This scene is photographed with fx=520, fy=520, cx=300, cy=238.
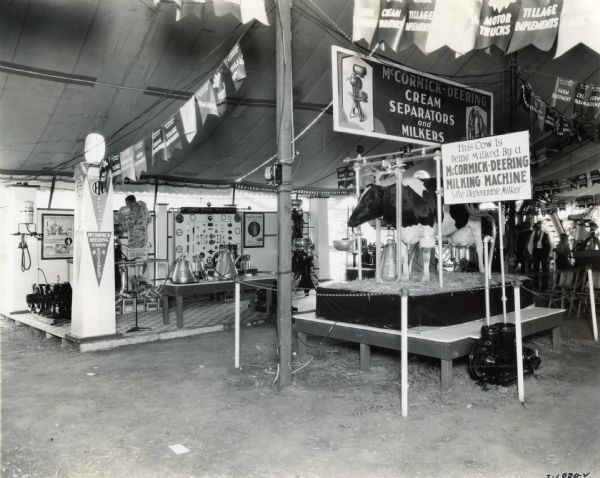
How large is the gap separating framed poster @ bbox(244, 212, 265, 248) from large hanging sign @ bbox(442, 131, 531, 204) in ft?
28.4

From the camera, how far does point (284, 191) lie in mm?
5324

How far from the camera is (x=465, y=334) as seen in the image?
5.38 m

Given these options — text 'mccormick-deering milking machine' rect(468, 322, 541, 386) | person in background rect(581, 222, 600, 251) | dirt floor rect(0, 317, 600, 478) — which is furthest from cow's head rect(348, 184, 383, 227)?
person in background rect(581, 222, 600, 251)

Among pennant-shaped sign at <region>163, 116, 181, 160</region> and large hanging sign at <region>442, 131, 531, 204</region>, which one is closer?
large hanging sign at <region>442, 131, 531, 204</region>

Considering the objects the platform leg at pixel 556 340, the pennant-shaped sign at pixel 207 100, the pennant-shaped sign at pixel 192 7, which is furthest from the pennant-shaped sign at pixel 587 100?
the pennant-shaped sign at pixel 192 7

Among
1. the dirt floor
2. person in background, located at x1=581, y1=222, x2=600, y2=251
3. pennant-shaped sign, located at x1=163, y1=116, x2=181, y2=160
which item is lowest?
the dirt floor

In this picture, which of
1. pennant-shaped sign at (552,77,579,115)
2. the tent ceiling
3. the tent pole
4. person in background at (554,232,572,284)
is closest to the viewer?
the tent pole

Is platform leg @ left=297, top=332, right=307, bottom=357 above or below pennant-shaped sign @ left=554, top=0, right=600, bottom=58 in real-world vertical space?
below

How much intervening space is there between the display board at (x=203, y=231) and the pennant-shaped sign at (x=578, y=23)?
351 inches

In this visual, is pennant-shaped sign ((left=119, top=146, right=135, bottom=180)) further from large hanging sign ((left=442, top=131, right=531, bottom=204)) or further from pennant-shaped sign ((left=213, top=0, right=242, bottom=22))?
large hanging sign ((left=442, top=131, right=531, bottom=204))

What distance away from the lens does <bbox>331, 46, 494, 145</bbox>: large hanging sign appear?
4.97 metres

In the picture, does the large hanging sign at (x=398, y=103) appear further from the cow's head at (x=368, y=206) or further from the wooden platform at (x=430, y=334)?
the wooden platform at (x=430, y=334)

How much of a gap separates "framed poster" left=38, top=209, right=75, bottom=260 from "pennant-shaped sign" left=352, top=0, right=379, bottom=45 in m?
7.79

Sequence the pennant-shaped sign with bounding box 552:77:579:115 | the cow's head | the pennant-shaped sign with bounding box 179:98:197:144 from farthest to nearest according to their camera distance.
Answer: the pennant-shaped sign with bounding box 552:77:579:115 < the cow's head < the pennant-shaped sign with bounding box 179:98:197:144
